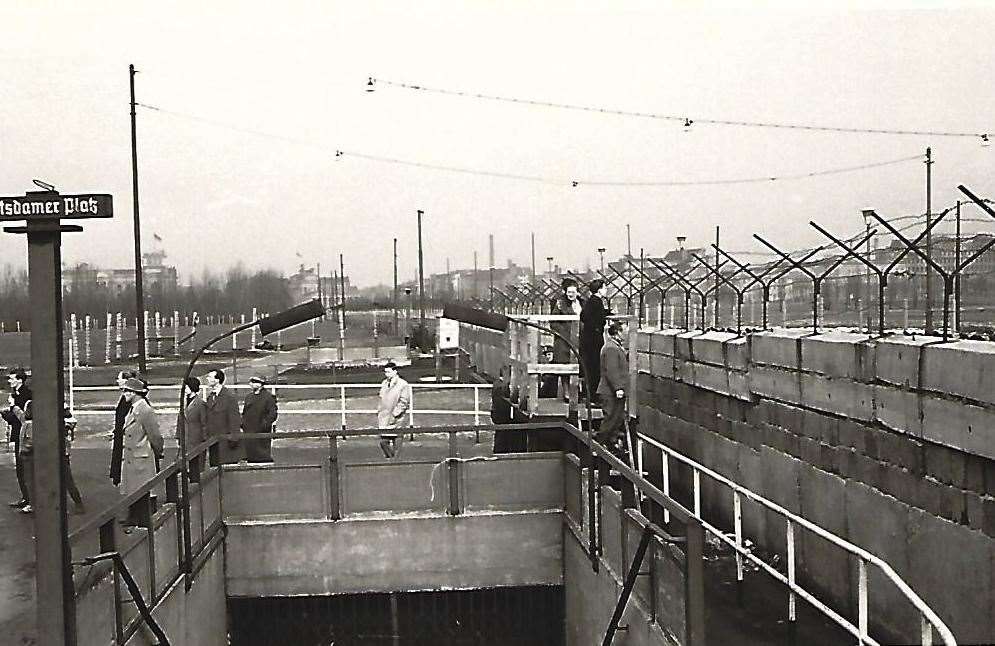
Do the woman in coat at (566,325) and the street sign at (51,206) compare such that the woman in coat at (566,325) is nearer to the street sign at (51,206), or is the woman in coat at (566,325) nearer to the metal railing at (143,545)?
the metal railing at (143,545)

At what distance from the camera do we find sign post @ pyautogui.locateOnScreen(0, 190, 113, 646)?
15.5ft

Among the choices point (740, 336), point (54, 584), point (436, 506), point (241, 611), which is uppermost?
point (740, 336)

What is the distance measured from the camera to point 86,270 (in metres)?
15.2

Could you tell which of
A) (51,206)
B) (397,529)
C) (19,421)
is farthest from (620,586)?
(19,421)

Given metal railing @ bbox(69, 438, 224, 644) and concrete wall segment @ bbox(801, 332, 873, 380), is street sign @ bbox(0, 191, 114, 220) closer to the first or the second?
metal railing @ bbox(69, 438, 224, 644)

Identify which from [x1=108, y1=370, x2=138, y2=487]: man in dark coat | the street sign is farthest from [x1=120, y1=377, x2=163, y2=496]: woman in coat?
the street sign

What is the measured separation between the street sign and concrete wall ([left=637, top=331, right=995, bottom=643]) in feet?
18.6

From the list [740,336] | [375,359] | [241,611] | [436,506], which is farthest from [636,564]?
[375,359]

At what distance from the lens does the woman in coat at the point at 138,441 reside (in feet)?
33.1

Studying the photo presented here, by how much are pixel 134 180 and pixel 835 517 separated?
2230 cm

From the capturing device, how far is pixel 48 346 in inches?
189

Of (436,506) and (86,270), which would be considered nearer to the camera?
(436,506)

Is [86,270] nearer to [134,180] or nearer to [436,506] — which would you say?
[436,506]

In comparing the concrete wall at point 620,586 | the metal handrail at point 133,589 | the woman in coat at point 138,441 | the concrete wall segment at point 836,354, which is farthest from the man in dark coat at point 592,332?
the metal handrail at point 133,589
